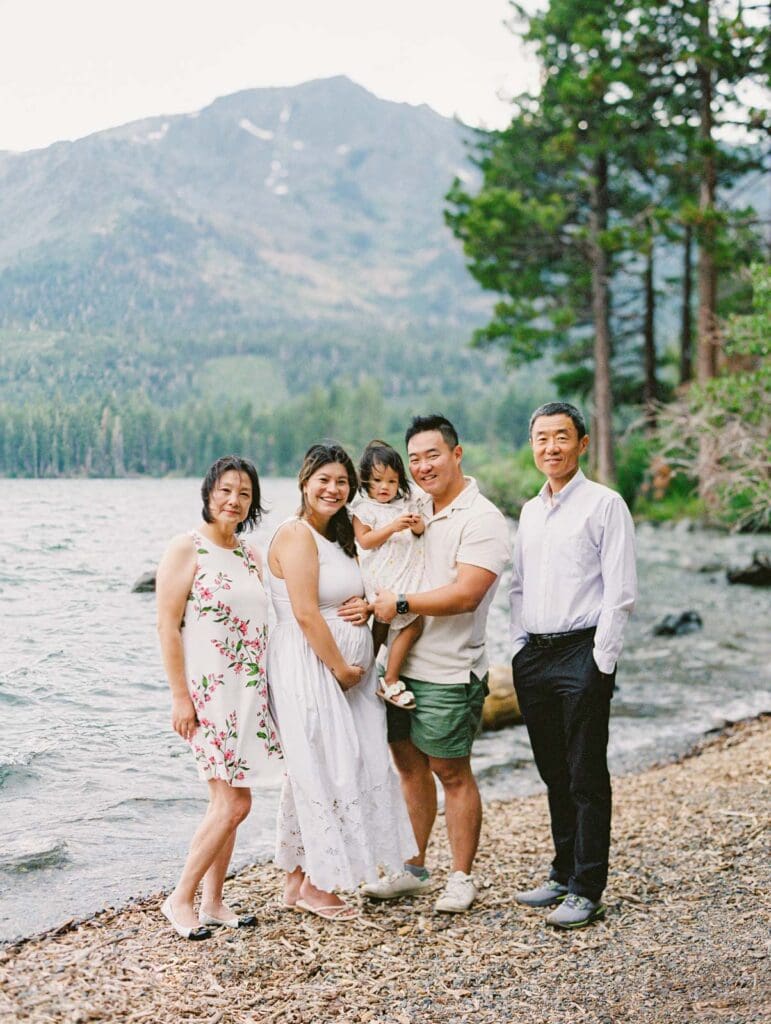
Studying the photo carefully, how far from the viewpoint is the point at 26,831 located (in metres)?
4.27

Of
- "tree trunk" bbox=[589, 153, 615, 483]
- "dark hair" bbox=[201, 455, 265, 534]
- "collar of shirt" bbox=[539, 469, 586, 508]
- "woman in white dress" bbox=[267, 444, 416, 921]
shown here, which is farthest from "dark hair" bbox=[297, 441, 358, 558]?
"tree trunk" bbox=[589, 153, 615, 483]

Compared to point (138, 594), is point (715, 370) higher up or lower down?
higher up

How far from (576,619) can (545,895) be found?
3.80ft

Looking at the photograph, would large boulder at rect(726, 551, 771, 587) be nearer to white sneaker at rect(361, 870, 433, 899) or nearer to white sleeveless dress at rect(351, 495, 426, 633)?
white sneaker at rect(361, 870, 433, 899)

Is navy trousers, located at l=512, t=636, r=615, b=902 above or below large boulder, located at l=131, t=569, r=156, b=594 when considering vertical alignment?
below

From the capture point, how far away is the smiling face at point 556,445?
3.56m

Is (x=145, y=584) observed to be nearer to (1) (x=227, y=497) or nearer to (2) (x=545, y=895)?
(1) (x=227, y=497)

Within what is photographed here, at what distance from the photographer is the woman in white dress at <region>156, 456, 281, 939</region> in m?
3.40

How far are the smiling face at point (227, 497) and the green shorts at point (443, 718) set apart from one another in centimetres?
94

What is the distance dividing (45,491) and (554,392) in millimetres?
22847

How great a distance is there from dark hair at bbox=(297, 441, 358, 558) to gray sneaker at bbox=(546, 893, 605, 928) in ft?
4.90

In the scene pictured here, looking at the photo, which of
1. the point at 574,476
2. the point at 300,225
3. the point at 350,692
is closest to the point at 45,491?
the point at 350,692

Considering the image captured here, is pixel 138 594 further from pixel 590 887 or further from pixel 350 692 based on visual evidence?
pixel 590 887

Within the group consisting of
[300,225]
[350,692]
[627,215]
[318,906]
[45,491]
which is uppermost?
[627,215]
